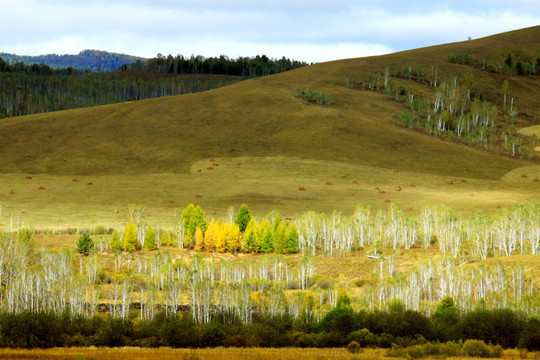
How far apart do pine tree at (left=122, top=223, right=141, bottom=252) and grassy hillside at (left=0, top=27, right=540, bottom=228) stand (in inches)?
730

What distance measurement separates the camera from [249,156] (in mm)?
130750

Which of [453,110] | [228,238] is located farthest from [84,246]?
[453,110]

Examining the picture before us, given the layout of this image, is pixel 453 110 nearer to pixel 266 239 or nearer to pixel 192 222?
pixel 266 239

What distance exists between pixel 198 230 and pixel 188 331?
34438 millimetres

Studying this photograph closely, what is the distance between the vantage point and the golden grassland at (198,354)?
122 feet

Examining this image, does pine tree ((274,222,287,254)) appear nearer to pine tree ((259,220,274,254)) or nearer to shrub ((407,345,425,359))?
pine tree ((259,220,274,254))

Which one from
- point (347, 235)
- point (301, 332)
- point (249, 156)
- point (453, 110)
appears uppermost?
point (453, 110)

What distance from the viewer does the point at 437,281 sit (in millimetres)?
59562

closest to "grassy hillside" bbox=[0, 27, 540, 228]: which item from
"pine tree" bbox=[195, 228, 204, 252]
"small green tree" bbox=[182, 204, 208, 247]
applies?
"small green tree" bbox=[182, 204, 208, 247]

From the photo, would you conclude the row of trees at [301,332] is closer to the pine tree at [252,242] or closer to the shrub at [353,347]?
the shrub at [353,347]

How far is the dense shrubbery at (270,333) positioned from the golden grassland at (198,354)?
147 cm

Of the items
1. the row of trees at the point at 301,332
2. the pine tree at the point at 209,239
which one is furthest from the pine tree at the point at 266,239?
the row of trees at the point at 301,332

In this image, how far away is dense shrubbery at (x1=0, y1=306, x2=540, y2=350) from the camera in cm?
4188

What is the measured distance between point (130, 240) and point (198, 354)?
1431 inches
